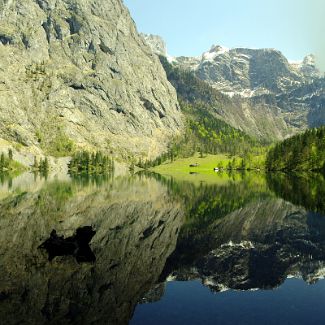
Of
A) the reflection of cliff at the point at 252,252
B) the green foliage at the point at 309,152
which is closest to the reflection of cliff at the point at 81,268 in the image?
the reflection of cliff at the point at 252,252

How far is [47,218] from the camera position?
192 feet

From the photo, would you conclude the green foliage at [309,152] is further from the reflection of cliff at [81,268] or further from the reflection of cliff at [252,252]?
the reflection of cliff at [81,268]

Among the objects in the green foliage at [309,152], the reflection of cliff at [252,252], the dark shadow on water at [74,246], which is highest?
the green foliage at [309,152]

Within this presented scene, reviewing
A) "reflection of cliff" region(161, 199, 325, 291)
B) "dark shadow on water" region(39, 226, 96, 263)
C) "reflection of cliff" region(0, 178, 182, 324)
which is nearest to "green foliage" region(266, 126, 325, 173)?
"reflection of cliff" region(161, 199, 325, 291)

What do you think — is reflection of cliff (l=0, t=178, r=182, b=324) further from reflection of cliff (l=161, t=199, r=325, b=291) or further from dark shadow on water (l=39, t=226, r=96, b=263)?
reflection of cliff (l=161, t=199, r=325, b=291)

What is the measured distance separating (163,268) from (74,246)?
10695 millimetres

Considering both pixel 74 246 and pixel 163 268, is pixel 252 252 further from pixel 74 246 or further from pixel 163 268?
pixel 74 246

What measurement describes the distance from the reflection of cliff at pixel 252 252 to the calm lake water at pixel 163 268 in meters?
0.11

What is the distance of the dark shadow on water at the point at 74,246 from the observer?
37.1m

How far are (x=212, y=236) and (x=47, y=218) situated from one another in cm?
2724

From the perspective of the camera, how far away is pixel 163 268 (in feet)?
119

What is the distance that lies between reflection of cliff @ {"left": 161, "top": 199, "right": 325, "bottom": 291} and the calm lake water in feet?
0.37

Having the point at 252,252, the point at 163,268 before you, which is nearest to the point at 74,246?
the point at 163,268

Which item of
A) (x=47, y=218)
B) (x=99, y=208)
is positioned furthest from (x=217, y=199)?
(x=47, y=218)
